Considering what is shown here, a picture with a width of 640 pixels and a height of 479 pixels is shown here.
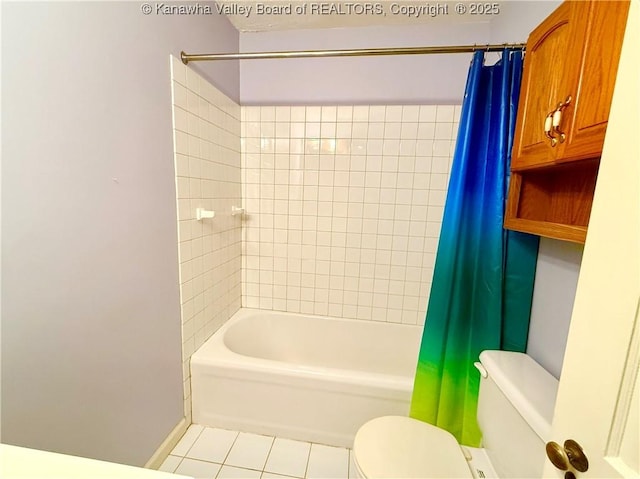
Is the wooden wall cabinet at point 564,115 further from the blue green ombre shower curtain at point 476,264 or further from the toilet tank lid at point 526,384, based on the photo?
the toilet tank lid at point 526,384

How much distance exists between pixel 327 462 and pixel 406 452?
601 mm

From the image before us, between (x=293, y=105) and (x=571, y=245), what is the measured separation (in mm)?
1701

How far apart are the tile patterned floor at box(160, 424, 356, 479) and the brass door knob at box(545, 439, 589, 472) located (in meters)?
1.14

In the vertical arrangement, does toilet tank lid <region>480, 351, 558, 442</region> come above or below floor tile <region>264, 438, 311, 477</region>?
above

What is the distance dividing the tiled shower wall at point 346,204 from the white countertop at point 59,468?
1.68 metres

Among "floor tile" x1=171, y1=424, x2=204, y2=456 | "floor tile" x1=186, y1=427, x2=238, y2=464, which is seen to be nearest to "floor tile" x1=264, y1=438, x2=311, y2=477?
"floor tile" x1=186, y1=427, x2=238, y2=464

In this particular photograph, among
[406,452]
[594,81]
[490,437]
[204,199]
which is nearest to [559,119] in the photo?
[594,81]

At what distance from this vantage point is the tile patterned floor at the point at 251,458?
4.49 ft

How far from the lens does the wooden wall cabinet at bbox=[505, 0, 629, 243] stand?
66cm

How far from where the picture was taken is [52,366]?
869 mm

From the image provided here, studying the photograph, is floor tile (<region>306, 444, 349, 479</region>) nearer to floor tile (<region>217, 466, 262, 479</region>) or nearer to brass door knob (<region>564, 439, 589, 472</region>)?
floor tile (<region>217, 466, 262, 479</region>)

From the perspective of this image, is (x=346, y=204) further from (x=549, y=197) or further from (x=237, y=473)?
(x=237, y=473)

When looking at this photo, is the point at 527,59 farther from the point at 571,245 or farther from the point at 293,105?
the point at 293,105

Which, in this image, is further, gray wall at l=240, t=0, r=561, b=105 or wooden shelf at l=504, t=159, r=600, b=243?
gray wall at l=240, t=0, r=561, b=105
